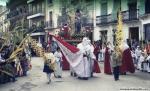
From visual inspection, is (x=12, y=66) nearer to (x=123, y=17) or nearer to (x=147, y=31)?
(x=147, y=31)

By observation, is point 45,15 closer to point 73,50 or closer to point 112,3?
point 112,3

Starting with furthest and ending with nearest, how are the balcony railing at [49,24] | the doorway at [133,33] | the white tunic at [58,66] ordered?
the balcony railing at [49,24]
the doorway at [133,33]
the white tunic at [58,66]

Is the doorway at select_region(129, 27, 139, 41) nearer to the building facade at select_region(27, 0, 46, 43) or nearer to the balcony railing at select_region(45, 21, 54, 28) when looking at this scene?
the balcony railing at select_region(45, 21, 54, 28)

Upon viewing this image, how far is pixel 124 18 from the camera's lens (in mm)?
27016

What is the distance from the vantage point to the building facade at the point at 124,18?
2539cm

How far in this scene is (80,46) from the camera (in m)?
14.5

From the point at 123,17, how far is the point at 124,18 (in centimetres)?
14

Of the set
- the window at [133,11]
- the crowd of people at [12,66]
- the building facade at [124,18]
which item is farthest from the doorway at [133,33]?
the crowd of people at [12,66]

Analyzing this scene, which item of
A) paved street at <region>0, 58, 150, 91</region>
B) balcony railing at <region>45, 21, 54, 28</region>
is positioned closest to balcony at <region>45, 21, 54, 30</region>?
balcony railing at <region>45, 21, 54, 28</region>

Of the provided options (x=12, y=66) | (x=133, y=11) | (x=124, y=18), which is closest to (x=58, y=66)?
(x=12, y=66)

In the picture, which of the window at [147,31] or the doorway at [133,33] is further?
the doorway at [133,33]

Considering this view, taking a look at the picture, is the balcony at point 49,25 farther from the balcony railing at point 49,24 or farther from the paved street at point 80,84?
the paved street at point 80,84

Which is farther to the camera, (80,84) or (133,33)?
(133,33)

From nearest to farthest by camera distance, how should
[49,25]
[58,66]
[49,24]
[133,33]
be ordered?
[58,66], [133,33], [49,25], [49,24]
